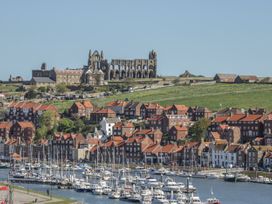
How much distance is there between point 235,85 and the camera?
126 metres

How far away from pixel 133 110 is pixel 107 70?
128ft

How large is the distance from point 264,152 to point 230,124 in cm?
1178

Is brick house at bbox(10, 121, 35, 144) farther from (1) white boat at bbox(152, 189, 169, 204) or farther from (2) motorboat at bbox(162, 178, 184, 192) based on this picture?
(1) white boat at bbox(152, 189, 169, 204)

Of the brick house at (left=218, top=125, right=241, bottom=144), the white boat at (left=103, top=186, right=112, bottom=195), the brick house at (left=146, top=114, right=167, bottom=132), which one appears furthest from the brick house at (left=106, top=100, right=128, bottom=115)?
the white boat at (left=103, top=186, right=112, bottom=195)

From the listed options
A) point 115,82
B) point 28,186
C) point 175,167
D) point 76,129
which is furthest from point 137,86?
point 28,186

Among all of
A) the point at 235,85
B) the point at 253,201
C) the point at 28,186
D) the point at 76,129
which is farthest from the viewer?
the point at 235,85

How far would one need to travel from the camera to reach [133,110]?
339ft

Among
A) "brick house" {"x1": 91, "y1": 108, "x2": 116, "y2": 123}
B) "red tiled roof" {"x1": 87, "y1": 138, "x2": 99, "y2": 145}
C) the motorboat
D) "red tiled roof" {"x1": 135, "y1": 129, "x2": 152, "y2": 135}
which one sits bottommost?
the motorboat

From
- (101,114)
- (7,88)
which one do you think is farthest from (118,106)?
(7,88)

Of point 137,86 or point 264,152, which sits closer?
point 264,152

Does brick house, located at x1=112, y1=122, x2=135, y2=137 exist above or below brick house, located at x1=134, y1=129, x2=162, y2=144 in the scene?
above

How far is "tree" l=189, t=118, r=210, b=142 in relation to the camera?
86.5 m

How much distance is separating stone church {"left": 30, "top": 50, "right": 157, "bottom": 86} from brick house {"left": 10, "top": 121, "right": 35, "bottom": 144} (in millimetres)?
38246

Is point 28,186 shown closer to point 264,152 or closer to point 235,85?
point 264,152
